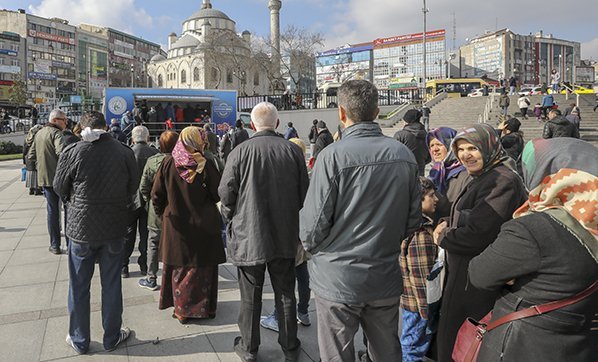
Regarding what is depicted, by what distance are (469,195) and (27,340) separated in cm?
378

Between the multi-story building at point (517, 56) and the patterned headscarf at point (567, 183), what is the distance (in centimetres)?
10044

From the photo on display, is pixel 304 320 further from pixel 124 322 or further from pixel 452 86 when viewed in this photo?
pixel 452 86

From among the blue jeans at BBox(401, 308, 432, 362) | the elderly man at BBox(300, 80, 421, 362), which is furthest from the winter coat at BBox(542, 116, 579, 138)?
the elderly man at BBox(300, 80, 421, 362)

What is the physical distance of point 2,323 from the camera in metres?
3.87

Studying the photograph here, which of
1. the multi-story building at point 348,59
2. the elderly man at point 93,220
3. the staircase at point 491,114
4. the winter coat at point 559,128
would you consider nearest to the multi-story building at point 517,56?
the multi-story building at point 348,59

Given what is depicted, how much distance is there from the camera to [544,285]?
5.45 ft

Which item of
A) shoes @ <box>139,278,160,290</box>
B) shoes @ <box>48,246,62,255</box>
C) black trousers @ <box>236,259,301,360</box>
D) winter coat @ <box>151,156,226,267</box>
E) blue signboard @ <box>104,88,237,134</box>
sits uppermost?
blue signboard @ <box>104,88,237,134</box>

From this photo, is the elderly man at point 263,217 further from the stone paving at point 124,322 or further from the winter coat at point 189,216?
the winter coat at point 189,216

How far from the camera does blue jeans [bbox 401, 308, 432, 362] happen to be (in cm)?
300

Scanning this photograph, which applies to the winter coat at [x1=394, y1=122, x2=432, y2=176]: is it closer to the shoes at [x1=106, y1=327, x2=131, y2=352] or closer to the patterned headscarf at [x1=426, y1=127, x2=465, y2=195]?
the patterned headscarf at [x1=426, y1=127, x2=465, y2=195]

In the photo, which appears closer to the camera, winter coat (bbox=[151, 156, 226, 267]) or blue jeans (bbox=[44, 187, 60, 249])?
winter coat (bbox=[151, 156, 226, 267])

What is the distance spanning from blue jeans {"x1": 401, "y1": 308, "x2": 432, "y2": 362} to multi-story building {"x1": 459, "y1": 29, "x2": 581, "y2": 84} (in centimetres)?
9976

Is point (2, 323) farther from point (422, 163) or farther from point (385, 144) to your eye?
point (422, 163)

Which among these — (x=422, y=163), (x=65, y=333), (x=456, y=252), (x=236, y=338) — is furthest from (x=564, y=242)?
(x=422, y=163)
